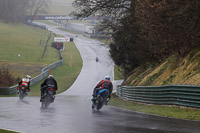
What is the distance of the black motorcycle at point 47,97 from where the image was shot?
18.6 meters

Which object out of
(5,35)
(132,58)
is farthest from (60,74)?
(5,35)

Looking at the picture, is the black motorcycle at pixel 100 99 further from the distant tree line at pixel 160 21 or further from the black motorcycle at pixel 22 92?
A: the black motorcycle at pixel 22 92

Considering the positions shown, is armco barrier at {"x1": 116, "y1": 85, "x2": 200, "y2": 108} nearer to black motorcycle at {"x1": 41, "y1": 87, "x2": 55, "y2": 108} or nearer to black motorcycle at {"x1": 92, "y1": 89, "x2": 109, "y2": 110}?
black motorcycle at {"x1": 92, "y1": 89, "x2": 109, "y2": 110}

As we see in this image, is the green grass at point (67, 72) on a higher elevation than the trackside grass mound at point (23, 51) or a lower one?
lower

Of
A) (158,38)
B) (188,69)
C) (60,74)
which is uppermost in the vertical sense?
(158,38)

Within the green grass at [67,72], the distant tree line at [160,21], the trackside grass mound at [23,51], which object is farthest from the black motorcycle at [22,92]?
the trackside grass mound at [23,51]

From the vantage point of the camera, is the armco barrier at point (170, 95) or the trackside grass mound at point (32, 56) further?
the trackside grass mound at point (32, 56)

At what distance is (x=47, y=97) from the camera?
738 inches

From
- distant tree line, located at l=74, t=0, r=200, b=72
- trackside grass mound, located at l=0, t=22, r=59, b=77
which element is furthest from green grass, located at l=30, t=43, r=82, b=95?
distant tree line, located at l=74, t=0, r=200, b=72

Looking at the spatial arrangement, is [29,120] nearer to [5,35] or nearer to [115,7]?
[115,7]

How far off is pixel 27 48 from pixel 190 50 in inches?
2753

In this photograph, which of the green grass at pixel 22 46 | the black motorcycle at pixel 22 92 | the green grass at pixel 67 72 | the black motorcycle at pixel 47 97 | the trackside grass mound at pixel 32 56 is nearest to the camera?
the black motorcycle at pixel 47 97

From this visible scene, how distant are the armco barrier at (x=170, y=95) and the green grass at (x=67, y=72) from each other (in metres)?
25.3

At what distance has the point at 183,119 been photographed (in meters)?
12.9
